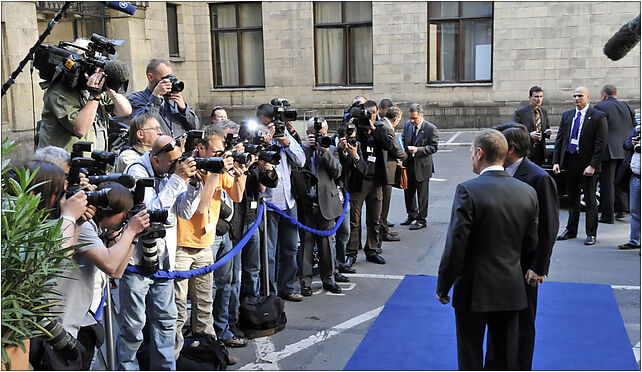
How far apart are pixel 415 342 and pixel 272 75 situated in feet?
61.8

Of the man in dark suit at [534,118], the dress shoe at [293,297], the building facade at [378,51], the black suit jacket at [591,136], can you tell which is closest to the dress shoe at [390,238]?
the man in dark suit at [534,118]

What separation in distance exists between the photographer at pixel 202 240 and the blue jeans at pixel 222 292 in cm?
23

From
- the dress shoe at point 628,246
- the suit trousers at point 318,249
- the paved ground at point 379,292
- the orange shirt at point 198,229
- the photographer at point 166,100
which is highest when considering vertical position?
the photographer at point 166,100

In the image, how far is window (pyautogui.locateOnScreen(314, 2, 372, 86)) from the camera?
2341 cm

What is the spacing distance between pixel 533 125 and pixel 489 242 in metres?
6.41

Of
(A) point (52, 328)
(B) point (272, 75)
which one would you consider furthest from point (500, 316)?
(B) point (272, 75)

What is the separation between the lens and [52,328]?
3607 millimetres

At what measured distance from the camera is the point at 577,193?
10.1 metres

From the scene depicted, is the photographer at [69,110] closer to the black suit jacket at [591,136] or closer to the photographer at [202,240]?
the photographer at [202,240]

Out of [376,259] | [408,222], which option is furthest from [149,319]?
[408,222]

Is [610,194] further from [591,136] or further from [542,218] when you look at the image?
[542,218]

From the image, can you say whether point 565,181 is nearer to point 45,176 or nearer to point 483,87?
Result: point 45,176

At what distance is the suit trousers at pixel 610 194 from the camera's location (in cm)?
1027

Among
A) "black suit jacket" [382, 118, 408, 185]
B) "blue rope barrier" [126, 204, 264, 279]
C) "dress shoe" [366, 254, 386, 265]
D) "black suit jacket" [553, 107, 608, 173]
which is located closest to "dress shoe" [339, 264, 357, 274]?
"dress shoe" [366, 254, 386, 265]
